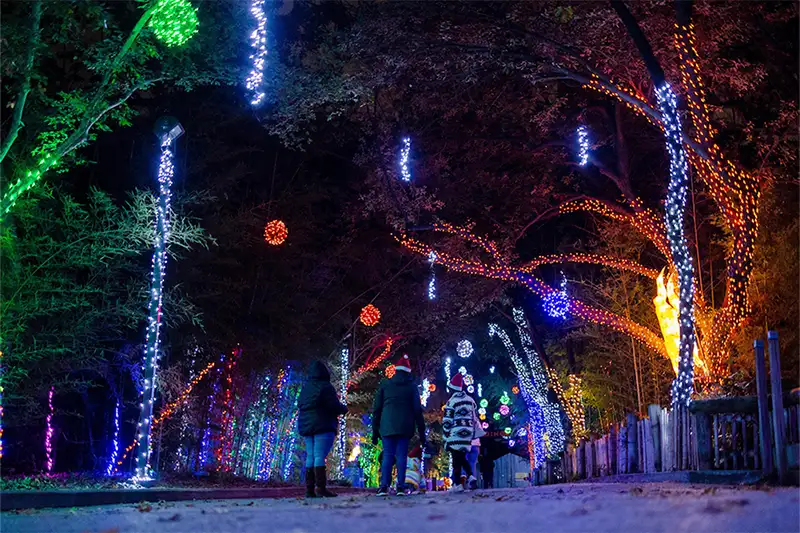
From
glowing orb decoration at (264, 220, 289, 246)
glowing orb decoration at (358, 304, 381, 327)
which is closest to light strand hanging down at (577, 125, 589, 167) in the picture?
glowing orb decoration at (358, 304, 381, 327)

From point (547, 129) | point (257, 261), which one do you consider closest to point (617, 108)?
point (547, 129)

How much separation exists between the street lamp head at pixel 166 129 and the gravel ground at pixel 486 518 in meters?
7.02

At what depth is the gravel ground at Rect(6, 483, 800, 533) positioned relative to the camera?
5.12m

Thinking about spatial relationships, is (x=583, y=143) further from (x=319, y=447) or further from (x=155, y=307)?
(x=319, y=447)

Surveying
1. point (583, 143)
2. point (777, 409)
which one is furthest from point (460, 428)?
point (583, 143)

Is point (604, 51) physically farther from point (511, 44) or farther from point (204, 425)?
point (204, 425)

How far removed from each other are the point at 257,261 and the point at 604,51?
8.74 meters

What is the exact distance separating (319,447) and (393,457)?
1.10 metres

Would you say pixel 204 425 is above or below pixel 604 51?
below

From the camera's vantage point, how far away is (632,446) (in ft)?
51.1

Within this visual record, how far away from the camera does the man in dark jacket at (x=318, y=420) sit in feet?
38.3

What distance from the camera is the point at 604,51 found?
16859 millimetres

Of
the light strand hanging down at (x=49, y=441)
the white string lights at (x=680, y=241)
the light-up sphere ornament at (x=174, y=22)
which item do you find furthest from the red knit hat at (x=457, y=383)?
the light strand hanging down at (x=49, y=441)

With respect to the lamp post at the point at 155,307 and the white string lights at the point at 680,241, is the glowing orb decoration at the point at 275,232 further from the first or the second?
the white string lights at the point at 680,241
